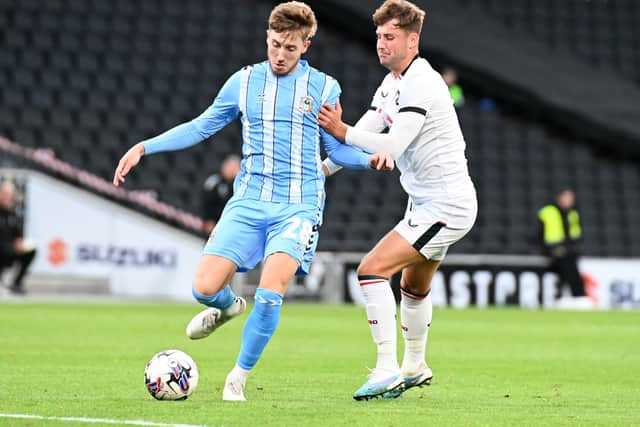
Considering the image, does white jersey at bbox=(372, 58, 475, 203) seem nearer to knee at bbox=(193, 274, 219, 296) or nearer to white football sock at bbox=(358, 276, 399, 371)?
white football sock at bbox=(358, 276, 399, 371)

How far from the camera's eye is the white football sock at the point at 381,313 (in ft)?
22.5

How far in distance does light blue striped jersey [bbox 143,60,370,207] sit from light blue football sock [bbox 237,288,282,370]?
22.4 inches

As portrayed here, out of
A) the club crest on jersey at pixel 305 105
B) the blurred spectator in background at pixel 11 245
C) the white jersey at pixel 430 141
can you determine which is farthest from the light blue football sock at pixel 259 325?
the blurred spectator in background at pixel 11 245

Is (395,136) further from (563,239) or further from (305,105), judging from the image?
(563,239)

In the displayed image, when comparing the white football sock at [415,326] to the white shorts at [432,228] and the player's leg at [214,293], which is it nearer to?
the white shorts at [432,228]

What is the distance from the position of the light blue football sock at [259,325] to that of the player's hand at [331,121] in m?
0.91

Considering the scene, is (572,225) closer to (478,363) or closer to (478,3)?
(478,3)

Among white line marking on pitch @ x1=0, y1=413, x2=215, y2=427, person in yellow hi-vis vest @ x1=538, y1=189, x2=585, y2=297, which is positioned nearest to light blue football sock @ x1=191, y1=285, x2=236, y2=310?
white line marking on pitch @ x1=0, y1=413, x2=215, y2=427

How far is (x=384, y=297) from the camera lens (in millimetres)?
6895

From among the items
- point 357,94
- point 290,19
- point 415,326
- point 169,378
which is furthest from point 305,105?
point 357,94

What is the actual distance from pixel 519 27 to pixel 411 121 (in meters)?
20.6

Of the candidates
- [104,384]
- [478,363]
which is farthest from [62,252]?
[104,384]

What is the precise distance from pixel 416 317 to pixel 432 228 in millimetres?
644

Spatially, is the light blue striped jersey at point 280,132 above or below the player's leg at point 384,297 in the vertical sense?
above
